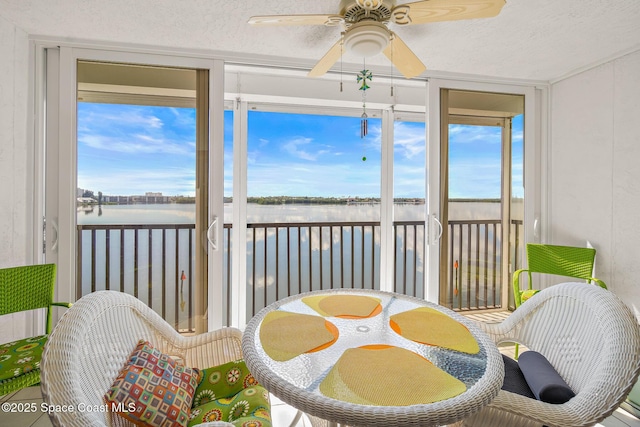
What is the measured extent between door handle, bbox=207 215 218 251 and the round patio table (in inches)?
43.1

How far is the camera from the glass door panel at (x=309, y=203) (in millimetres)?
3354

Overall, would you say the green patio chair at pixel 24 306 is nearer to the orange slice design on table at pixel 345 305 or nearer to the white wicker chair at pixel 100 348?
the white wicker chair at pixel 100 348

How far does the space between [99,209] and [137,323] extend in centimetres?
137

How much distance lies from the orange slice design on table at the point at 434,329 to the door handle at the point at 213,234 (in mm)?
1589

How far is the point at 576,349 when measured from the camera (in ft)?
4.48

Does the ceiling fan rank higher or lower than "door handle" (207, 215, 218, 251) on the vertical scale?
higher

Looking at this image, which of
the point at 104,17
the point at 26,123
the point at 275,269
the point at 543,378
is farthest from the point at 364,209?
the point at 26,123

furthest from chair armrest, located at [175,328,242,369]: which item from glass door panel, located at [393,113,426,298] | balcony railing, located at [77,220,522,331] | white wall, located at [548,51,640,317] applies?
white wall, located at [548,51,640,317]

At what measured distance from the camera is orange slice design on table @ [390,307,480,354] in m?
1.26

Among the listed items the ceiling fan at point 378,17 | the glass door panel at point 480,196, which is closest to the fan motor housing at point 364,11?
the ceiling fan at point 378,17

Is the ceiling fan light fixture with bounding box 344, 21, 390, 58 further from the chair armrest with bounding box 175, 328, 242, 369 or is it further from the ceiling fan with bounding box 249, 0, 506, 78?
the chair armrest with bounding box 175, 328, 242, 369

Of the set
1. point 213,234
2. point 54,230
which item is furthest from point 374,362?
point 54,230

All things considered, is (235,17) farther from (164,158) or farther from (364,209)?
(364,209)

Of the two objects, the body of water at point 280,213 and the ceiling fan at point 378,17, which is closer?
the ceiling fan at point 378,17
